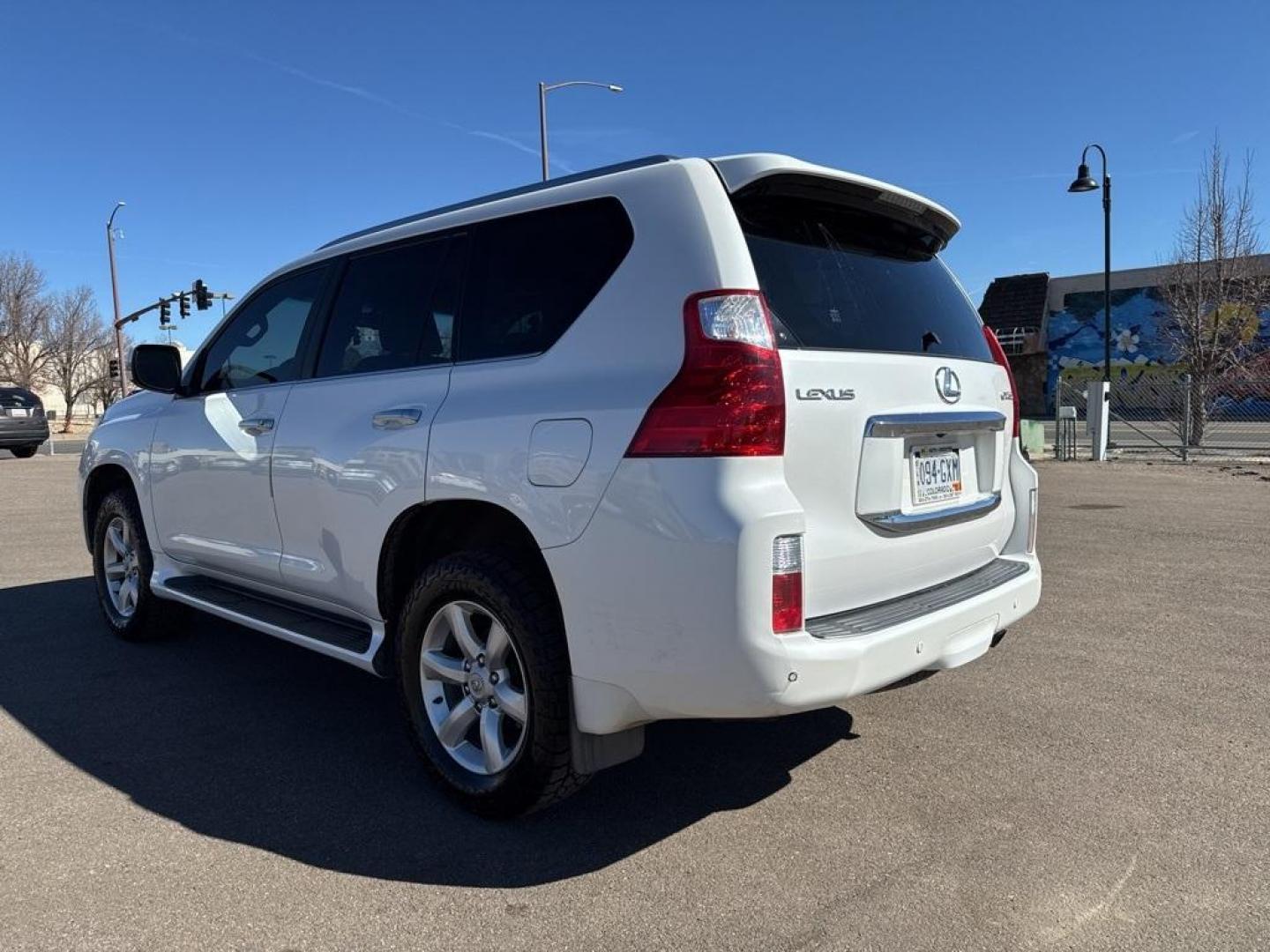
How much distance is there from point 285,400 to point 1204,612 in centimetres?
533

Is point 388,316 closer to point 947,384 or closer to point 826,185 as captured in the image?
point 826,185

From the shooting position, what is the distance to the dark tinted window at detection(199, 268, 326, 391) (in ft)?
13.5

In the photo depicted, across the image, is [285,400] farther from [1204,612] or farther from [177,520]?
[1204,612]

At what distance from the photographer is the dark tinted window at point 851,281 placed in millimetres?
2756

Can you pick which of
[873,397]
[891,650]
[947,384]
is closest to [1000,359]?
[947,384]

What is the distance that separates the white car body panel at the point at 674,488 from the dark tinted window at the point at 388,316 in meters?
0.11

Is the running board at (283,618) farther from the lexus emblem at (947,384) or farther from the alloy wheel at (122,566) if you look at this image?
the lexus emblem at (947,384)

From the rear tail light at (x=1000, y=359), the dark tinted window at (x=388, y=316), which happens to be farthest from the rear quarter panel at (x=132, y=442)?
the rear tail light at (x=1000, y=359)

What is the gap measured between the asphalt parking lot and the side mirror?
1467mm

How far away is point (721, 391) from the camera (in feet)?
8.12

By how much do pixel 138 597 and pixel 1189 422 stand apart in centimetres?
1960

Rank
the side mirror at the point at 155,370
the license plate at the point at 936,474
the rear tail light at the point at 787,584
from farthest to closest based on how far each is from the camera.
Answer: the side mirror at the point at 155,370 → the license plate at the point at 936,474 → the rear tail light at the point at 787,584

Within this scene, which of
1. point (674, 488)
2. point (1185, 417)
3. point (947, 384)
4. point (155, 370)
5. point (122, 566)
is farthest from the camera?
point (1185, 417)

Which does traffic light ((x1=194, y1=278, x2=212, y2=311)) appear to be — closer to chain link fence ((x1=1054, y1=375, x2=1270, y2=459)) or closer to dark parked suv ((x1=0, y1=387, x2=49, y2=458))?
dark parked suv ((x1=0, y1=387, x2=49, y2=458))
